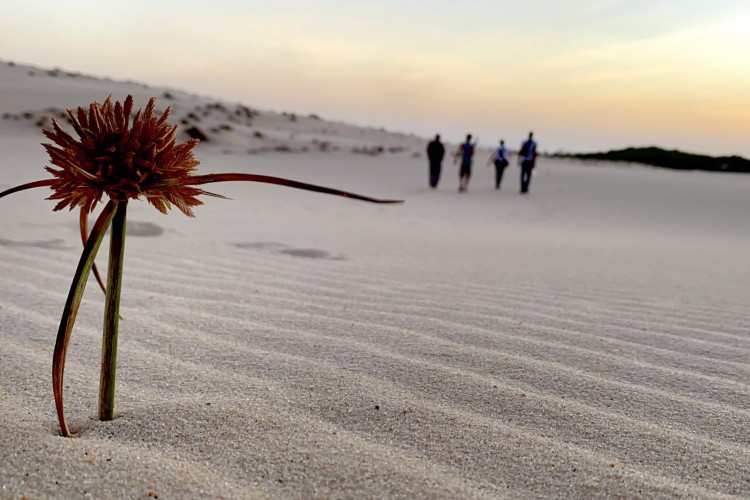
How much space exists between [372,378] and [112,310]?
2.51 ft

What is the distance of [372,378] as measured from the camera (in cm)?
174

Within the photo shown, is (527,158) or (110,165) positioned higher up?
(527,158)

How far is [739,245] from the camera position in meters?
8.26

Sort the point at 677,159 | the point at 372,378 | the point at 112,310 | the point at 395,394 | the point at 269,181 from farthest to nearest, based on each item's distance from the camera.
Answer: the point at 677,159, the point at 372,378, the point at 395,394, the point at 112,310, the point at 269,181

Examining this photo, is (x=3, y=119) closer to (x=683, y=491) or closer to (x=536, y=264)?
(x=536, y=264)

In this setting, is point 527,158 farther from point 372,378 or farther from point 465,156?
point 372,378

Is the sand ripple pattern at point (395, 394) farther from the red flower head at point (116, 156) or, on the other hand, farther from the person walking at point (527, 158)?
the person walking at point (527, 158)

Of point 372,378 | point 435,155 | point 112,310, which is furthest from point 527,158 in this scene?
point 112,310

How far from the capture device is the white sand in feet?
4.02

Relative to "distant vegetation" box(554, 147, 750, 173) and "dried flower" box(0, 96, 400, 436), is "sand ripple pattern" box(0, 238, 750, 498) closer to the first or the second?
"dried flower" box(0, 96, 400, 436)

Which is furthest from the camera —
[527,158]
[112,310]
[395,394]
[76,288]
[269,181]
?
[527,158]

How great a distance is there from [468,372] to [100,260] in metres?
2.84

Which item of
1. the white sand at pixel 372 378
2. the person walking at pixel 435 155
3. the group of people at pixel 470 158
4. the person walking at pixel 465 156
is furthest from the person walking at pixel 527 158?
the white sand at pixel 372 378

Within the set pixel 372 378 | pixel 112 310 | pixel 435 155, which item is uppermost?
pixel 435 155
